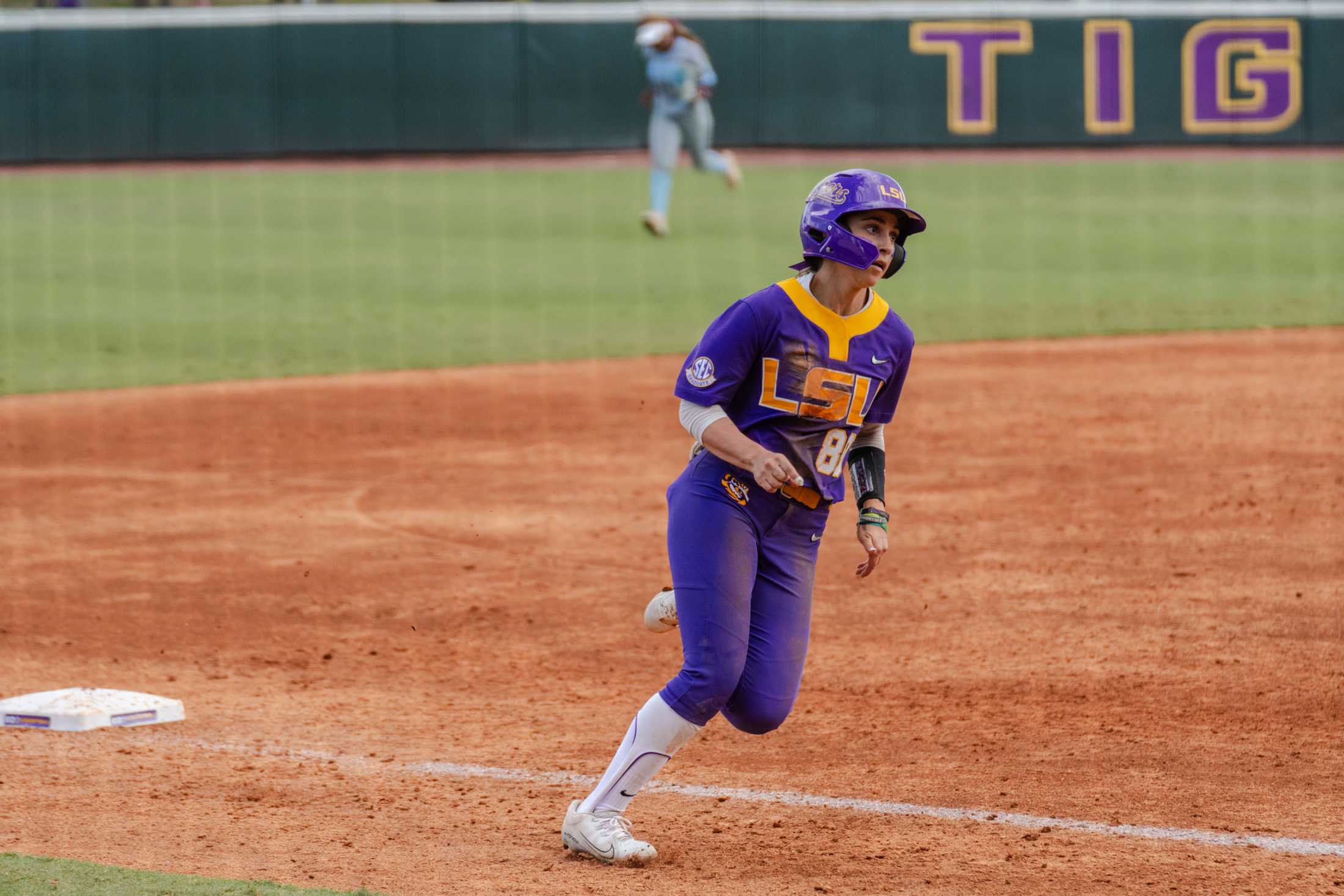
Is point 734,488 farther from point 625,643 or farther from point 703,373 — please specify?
point 625,643

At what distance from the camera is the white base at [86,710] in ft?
19.5

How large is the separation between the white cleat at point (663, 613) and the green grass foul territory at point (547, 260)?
9299 mm

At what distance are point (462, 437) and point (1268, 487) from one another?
4.86 metres

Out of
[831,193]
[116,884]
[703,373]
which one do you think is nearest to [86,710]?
[116,884]

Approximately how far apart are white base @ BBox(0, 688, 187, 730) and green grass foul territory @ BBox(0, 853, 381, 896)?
143 centimetres

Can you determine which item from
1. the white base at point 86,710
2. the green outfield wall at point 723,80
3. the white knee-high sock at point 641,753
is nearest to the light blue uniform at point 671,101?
the green outfield wall at point 723,80

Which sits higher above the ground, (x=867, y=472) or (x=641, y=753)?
(x=867, y=472)

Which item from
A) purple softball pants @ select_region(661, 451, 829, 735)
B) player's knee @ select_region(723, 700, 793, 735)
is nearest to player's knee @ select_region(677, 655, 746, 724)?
purple softball pants @ select_region(661, 451, 829, 735)

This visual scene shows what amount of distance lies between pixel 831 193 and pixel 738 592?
1.05 metres

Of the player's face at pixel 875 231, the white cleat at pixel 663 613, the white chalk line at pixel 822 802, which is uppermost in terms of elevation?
the player's face at pixel 875 231

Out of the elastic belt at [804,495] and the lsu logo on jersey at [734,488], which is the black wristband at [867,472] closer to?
the elastic belt at [804,495]

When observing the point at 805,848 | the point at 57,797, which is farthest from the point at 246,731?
→ the point at 805,848

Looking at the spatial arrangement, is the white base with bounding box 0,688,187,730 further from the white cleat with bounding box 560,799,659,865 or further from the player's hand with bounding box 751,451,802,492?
the player's hand with bounding box 751,451,802,492

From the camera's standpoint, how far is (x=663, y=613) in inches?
193
